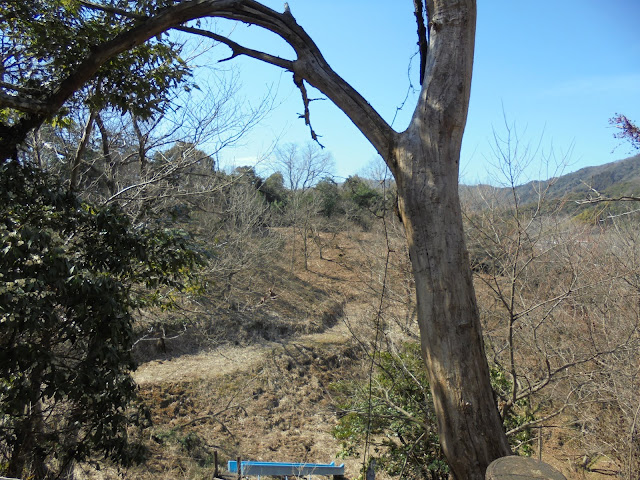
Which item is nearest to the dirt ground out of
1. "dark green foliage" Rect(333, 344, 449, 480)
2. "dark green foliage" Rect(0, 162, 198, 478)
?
"dark green foliage" Rect(333, 344, 449, 480)

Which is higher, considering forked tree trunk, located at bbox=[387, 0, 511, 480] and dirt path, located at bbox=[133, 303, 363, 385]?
forked tree trunk, located at bbox=[387, 0, 511, 480]

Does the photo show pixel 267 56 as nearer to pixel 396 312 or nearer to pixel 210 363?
pixel 396 312

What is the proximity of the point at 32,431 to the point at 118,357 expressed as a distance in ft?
3.51

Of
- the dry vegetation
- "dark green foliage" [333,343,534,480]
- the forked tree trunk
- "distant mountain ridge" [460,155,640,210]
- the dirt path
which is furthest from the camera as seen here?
the dirt path

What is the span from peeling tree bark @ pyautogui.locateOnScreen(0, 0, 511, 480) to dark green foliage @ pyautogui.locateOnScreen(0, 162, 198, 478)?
7.25 feet

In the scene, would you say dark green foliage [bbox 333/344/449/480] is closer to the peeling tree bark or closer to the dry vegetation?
the dry vegetation

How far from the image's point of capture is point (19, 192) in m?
3.91

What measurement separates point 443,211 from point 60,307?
10.6ft

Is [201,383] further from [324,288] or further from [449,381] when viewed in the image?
[449,381]

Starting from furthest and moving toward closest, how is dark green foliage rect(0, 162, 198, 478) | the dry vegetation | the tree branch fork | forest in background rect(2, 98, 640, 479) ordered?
the dry vegetation < forest in background rect(2, 98, 640, 479) < dark green foliage rect(0, 162, 198, 478) < the tree branch fork

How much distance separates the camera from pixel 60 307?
13.4ft

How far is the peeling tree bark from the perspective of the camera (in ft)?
8.45

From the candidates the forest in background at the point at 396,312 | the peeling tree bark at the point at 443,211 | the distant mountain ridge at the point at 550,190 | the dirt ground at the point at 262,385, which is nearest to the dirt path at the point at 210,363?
the dirt ground at the point at 262,385

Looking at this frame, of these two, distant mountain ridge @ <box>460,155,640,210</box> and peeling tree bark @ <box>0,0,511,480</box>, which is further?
distant mountain ridge @ <box>460,155,640,210</box>
